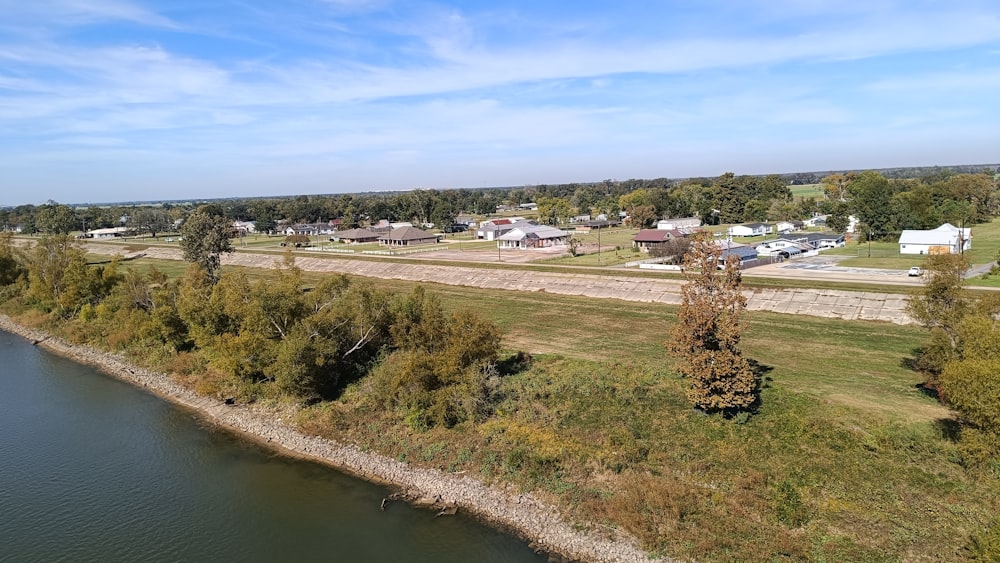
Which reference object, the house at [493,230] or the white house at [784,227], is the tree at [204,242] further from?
the white house at [784,227]

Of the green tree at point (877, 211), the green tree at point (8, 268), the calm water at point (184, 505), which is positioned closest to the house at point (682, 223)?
the green tree at point (877, 211)

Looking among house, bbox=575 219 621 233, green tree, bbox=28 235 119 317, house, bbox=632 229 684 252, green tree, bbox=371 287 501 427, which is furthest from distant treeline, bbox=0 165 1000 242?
green tree, bbox=371 287 501 427

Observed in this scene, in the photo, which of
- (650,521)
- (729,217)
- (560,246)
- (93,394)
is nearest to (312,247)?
(560,246)

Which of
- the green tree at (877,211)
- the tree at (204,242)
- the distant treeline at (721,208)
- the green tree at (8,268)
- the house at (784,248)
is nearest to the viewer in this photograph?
the tree at (204,242)

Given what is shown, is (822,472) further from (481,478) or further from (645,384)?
(481,478)

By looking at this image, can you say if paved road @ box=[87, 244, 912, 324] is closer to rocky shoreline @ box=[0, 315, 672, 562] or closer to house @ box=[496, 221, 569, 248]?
house @ box=[496, 221, 569, 248]

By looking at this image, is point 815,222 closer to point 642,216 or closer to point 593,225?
point 642,216
